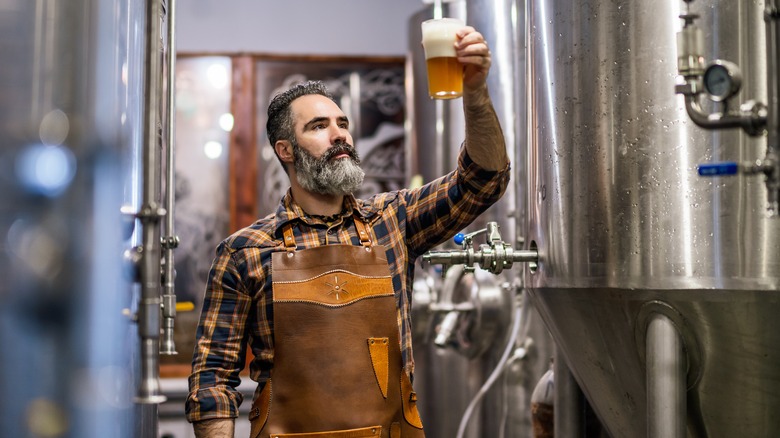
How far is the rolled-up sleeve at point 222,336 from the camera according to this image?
7.00ft

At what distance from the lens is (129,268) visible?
0.93 m

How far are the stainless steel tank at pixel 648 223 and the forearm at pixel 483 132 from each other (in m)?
0.20

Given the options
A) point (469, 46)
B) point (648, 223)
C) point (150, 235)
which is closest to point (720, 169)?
point (648, 223)

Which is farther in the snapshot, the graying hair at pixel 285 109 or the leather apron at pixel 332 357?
the graying hair at pixel 285 109

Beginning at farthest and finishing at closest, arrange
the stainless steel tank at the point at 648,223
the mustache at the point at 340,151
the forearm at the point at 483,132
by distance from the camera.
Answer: the mustache at the point at 340,151
the forearm at the point at 483,132
the stainless steel tank at the point at 648,223

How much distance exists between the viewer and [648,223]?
4.96 ft

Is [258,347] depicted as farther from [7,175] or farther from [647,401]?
[7,175]

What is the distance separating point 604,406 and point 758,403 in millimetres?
371

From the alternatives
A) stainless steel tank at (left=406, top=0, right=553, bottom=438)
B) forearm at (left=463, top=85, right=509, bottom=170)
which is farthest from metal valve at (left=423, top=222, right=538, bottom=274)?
stainless steel tank at (left=406, top=0, right=553, bottom=438)

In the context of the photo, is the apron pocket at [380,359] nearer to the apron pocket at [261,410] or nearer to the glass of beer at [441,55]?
the apron pocket at [261,410]

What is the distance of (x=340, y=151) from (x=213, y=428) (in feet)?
2.53

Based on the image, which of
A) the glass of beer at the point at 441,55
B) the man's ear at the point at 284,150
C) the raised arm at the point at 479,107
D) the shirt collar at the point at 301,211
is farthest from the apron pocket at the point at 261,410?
the glass of beer at the point at 441,55

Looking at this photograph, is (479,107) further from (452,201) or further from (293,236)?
(293,236)

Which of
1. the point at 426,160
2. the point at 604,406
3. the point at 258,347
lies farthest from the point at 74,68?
the point at 426,160
